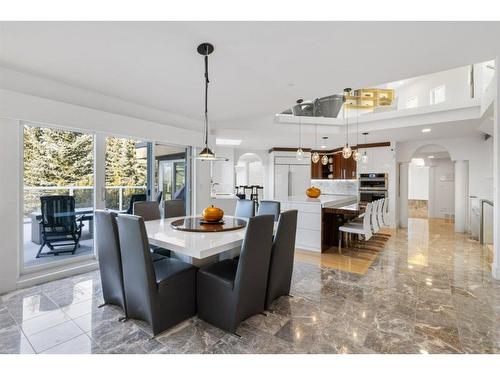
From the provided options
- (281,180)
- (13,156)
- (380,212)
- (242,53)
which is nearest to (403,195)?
(380,212)

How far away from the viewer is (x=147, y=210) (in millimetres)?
3285

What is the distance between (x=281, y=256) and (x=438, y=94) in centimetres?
575

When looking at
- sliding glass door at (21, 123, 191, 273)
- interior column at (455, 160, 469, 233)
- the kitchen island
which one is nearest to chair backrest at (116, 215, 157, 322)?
sliding glass door at (21, 123, 191, 273)

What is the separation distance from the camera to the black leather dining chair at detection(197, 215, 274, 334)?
1867mm

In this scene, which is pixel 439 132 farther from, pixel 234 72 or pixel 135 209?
pixel 135 209

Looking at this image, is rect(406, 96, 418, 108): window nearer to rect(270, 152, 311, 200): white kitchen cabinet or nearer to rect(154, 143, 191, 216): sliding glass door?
rect(270, 152, 311, 200): white kitchen cabinet

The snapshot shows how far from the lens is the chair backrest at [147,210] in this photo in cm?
317

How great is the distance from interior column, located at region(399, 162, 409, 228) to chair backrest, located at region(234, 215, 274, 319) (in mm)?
6039

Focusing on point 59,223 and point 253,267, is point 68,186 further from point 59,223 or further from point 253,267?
point 253,267

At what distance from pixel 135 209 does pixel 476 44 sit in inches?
158

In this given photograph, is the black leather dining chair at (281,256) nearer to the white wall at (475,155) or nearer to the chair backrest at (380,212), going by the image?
the chair backrest at (380,212)

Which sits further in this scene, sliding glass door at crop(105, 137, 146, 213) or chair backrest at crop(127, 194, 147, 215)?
chair backrest at crop(127, 194, 147, 215)
